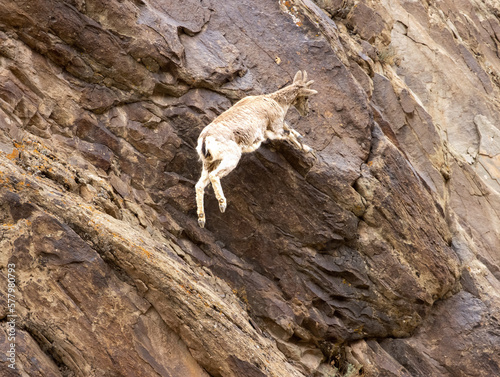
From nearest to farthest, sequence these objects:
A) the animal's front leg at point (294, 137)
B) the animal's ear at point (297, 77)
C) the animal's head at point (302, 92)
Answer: the animal's front leg at point (294, 137) < the animal's head at point (302, 92) < the animal's ear at point (297, 77)

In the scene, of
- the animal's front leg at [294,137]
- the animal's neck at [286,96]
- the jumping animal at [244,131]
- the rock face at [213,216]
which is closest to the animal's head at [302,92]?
the jumping animal at [244,131]

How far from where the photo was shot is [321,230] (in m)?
9.66

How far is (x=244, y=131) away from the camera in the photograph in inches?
326

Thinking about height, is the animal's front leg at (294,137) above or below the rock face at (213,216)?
above

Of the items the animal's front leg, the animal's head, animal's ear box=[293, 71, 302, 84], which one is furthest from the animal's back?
animal's ear box=[293, 71, 302, 84]

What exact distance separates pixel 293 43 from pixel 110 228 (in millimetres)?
5974

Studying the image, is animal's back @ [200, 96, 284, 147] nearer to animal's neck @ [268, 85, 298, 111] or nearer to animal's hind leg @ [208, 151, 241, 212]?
animal's neck @ [268, 85, 298, 111]

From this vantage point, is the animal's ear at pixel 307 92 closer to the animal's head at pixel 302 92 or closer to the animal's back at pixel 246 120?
the animal's head at pixel 302 92

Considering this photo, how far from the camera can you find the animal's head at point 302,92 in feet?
31.7

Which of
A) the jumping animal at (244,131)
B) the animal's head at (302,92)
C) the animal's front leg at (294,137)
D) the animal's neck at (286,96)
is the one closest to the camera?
the jumping animal at (244,131)

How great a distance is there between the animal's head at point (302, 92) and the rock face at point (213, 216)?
28 centimetres

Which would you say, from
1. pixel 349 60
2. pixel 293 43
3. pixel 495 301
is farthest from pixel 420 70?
pixel 495 301

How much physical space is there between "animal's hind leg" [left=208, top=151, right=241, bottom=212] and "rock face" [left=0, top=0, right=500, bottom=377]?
1.30 meters

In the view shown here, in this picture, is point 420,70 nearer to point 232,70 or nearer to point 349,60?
point 349,60
